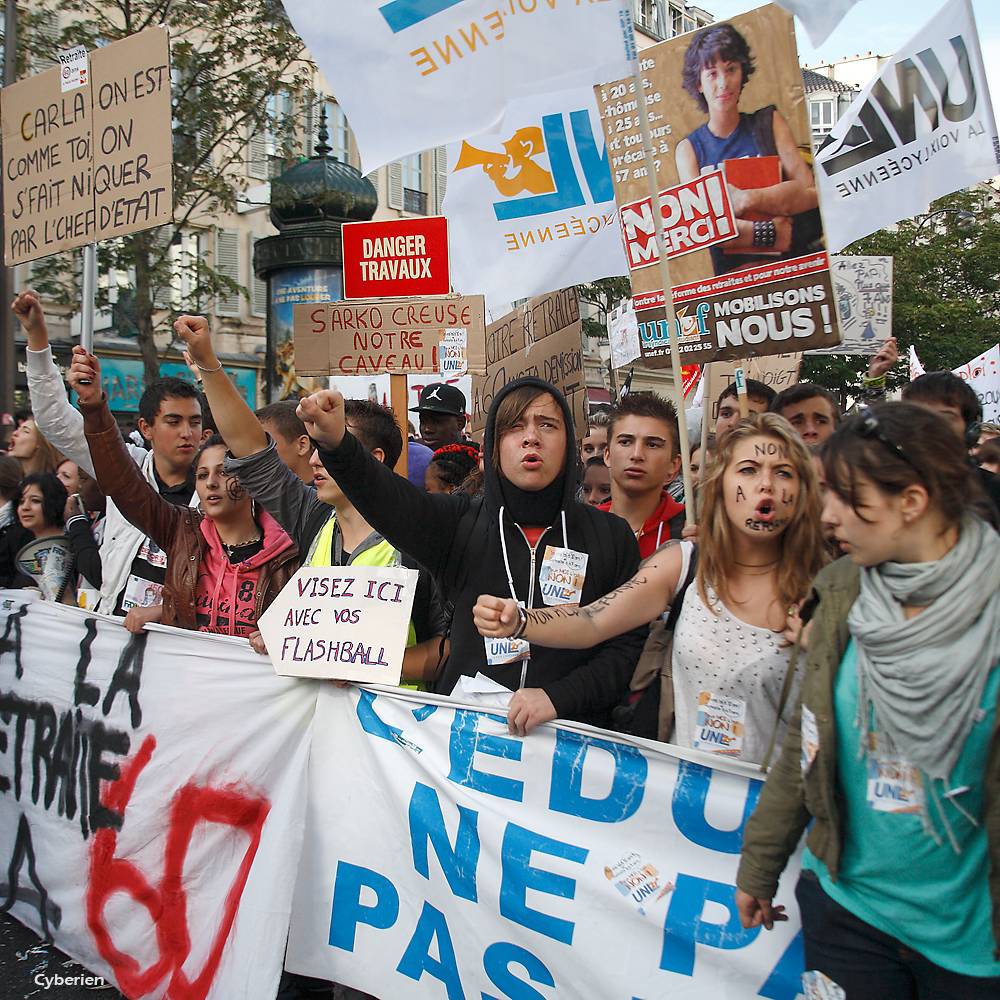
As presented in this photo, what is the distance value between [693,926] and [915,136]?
13.1 feet

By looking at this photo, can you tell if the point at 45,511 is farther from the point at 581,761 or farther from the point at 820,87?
the point at 820,87

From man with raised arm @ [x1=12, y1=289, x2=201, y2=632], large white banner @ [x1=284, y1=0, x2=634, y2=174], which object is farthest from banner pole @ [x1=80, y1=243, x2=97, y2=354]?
A: large white banner @ [x1=284, y1=0, x2=634, y2=174]

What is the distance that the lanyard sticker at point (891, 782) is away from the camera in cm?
165

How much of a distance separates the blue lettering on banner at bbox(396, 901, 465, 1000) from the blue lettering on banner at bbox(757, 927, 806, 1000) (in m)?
0.83

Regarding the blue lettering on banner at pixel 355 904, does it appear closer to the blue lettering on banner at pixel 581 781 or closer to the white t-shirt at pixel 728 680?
the blue lettering on banner at pixel 581 781

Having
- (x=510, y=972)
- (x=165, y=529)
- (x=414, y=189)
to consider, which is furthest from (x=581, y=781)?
(x=414, y=189)

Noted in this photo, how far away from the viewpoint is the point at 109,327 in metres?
18.5

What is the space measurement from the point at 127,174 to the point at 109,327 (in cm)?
1580

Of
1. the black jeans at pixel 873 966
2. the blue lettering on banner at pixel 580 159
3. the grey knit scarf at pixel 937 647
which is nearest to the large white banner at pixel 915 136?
the blue lettering on banner at pixel 580 159

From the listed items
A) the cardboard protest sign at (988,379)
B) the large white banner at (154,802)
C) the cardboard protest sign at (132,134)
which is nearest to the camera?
the large white banner at (154,802)

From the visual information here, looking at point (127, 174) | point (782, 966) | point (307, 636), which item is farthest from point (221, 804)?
point (127, 174)

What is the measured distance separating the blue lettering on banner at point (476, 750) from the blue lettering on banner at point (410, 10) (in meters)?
1.93

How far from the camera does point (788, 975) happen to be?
1.93 metres

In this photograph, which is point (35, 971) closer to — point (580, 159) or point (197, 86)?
point (580, 159)
